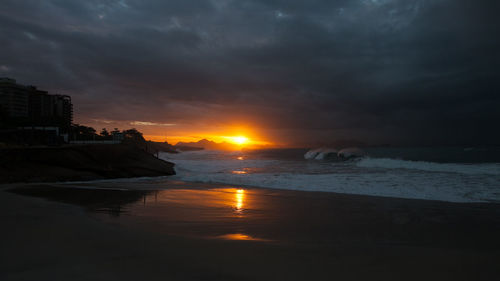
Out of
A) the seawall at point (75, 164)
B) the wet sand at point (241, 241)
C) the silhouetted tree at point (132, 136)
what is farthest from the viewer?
the silhouetted tree at point (132, 136)

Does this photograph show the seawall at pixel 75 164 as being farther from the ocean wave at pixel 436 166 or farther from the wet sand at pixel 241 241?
the ocean wave at pixel 436 166

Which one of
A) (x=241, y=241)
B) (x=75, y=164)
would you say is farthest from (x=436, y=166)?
(x=75, y=164)

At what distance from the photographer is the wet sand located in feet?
11.2

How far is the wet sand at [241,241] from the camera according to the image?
3.41 meters

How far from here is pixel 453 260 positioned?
4.05 metres

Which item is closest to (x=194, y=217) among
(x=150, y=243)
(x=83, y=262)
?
(x=150, y=243)

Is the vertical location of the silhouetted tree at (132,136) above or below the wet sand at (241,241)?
above

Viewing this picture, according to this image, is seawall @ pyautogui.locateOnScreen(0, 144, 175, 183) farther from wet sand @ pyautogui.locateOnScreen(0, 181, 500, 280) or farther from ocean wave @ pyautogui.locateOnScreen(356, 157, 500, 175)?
ocean wave @ pyautogui.locateOnScreen(356, 157, 500, 175)

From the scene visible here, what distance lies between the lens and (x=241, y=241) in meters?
4.55

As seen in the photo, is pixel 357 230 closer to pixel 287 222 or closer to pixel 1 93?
pixel 287 222

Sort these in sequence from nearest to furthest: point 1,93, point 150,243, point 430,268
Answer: point 430,268
point 150,243
point 1,93

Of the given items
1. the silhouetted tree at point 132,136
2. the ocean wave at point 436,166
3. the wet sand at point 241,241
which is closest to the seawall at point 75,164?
the wet sand at point 241,241

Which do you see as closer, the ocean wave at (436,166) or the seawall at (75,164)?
the seawall at (75,164)

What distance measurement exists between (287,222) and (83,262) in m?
4.16
